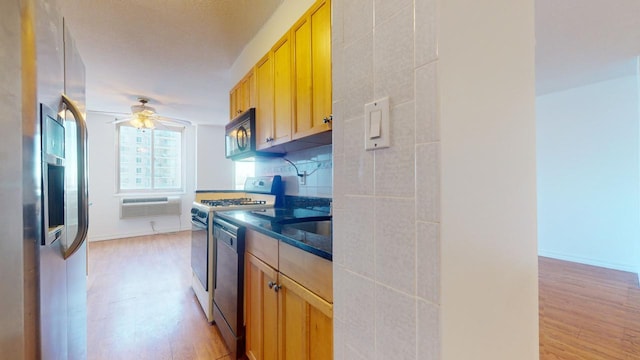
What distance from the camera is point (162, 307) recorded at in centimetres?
238

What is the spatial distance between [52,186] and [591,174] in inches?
203

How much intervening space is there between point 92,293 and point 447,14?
3.58 meters

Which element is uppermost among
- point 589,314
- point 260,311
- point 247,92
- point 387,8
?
point 247,92

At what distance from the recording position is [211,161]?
591 cm

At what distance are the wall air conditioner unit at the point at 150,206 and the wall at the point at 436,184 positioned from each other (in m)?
5.71

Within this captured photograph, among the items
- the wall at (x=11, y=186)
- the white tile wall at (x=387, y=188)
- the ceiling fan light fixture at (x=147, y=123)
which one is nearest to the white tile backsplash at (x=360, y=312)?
the white tile wall at (x=387, y=188)

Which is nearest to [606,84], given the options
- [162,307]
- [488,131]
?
[488,131]

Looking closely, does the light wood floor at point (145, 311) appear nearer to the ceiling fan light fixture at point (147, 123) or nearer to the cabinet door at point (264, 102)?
the cabinet door at point (264, 102)

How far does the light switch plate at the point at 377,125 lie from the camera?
55cm

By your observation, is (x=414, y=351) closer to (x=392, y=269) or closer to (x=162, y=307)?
(x=392, y=269)

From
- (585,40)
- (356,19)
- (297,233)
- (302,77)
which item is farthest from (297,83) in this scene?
(585,40)

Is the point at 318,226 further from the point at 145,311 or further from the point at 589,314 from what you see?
the point at 589,314

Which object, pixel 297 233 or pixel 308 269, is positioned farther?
pixel 297 233

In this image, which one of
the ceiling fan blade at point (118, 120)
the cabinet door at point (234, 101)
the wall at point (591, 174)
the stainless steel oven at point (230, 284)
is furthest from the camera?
the ceiling fan blade at point (118, 120)
